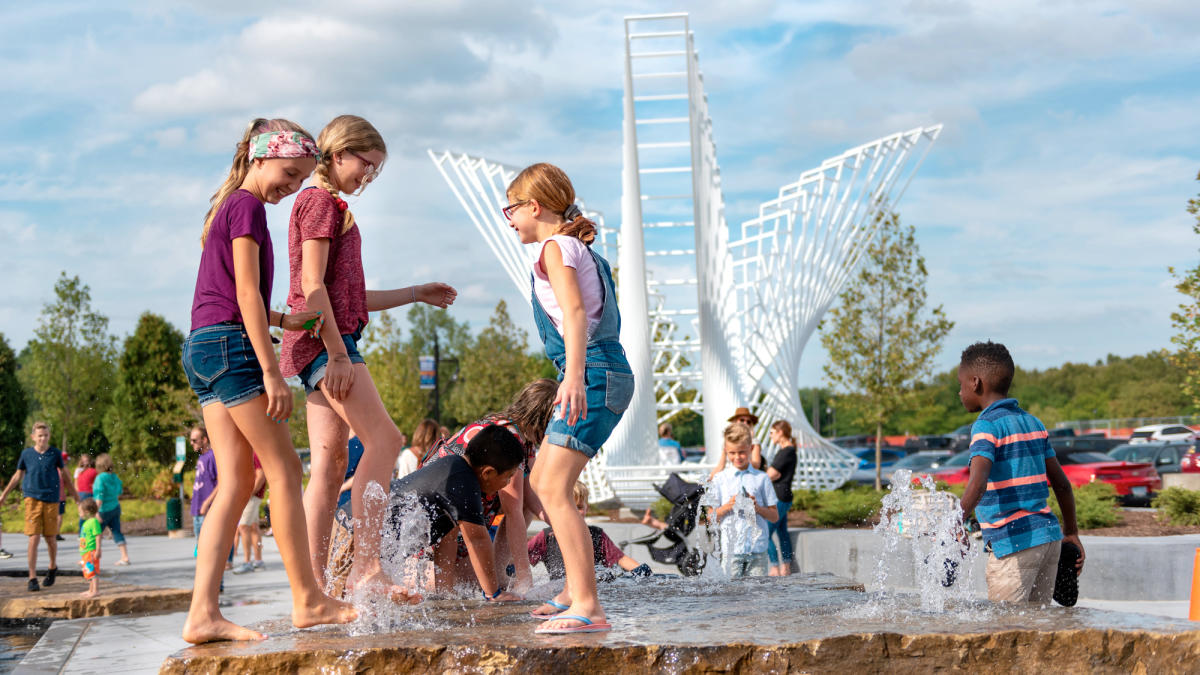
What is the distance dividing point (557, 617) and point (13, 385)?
4117 cm

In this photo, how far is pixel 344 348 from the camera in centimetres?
410

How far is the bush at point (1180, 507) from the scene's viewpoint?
444 inches

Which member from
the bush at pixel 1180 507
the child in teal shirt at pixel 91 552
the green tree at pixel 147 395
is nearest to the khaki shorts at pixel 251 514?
the child in teal shirt at pixel 91 552

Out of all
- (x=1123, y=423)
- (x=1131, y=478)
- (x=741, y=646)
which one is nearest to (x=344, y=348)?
(x=741, y=646)

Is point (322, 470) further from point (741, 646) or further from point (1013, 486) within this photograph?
point (1013, 486)

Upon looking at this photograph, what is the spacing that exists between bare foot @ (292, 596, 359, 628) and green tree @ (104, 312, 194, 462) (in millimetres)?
35567

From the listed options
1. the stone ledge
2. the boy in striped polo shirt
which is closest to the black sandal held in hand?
the boy in striped polo shirt

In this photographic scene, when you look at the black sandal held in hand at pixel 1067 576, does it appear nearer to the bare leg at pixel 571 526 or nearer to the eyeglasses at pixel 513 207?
the bare leg at pixel 571 526

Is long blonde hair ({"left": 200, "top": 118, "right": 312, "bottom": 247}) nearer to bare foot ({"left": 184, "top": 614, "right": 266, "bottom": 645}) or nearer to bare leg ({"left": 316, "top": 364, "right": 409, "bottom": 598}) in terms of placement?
bare leg ({"left": 316, "top": 364, "right": 409, "bottom": 598})

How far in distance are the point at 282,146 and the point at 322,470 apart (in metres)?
1.37

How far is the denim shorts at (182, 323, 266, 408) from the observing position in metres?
3.74

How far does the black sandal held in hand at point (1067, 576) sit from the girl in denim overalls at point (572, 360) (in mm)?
2301

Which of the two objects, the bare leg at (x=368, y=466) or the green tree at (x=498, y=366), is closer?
the bare leg at (x=368, y=466)

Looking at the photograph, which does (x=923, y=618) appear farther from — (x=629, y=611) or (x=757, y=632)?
Answer: (x=629, y=611)
